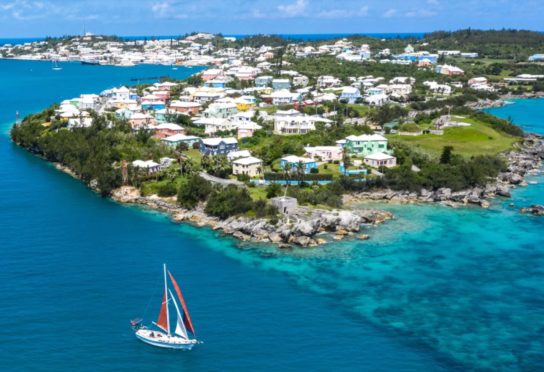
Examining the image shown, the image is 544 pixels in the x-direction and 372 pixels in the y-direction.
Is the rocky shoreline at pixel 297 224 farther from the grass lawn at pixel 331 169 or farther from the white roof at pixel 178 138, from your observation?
the white roof at pixel 178 138

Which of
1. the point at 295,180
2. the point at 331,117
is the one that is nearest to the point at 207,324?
the point at 295,180

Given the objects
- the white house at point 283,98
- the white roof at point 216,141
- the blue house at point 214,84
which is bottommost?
the white roof at point 216,141

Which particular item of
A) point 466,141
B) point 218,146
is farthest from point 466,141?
point 218,146

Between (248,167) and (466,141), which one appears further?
(466,141)

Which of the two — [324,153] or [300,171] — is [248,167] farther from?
[324,153]

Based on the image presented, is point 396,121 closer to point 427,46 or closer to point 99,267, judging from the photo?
point 99,267

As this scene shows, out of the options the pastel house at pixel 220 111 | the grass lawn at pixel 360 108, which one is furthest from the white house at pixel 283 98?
the pastel house at pixel 220 111
